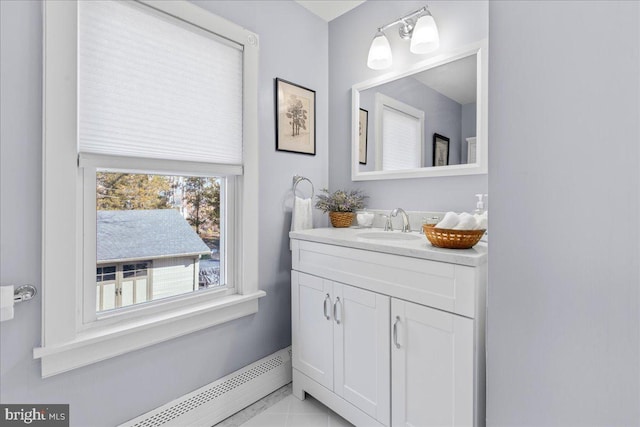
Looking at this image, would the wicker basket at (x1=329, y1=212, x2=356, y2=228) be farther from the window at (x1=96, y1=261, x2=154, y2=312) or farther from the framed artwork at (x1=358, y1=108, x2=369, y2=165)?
the window at (x1=96, y1=261, x2=154, y2=312)

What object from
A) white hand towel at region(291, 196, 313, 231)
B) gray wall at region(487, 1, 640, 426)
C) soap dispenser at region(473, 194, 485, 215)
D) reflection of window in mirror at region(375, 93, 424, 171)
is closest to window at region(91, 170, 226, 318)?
white hand towel at region(291, 196, 313, 231)

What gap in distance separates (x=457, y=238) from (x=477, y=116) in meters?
0.73

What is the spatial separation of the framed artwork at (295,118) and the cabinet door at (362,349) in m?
0.99

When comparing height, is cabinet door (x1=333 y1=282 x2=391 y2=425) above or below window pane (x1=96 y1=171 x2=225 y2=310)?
below

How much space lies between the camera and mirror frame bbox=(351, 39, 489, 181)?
1.49 meters

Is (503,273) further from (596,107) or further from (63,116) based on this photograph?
(63,116)

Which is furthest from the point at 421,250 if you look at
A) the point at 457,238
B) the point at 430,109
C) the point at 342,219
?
the point at 430,109

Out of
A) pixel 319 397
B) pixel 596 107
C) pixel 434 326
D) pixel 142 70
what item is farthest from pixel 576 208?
pixel 319 397

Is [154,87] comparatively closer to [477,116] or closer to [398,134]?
[398,134]

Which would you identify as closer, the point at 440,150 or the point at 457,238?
the point at 457,238

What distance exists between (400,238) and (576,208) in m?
1.46

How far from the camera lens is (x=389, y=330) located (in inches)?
51.6

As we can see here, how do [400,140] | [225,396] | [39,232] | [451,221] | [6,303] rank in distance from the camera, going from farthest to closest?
1. [400,140]
2. [225,396]
3. [451,221]
4. [39,232]
5. [6,303]

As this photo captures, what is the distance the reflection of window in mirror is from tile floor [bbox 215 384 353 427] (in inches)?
57.9
